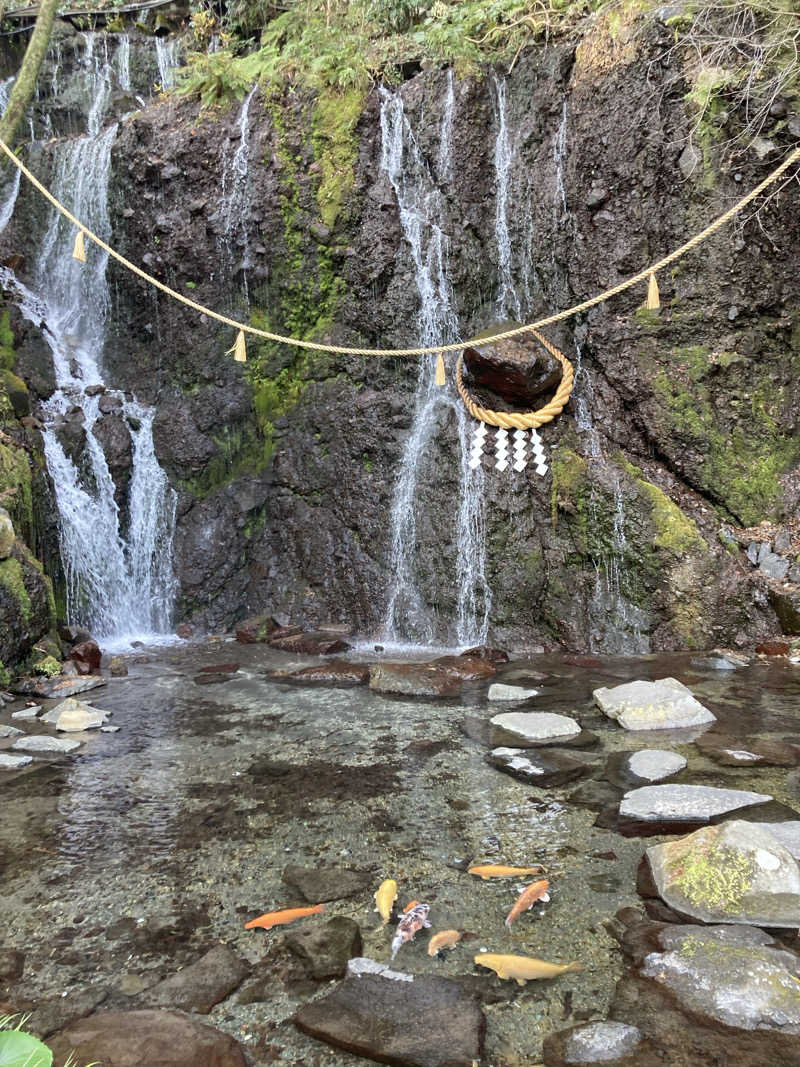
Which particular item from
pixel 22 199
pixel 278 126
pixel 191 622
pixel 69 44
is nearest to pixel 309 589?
pixel 191 622

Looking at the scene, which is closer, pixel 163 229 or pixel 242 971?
pixel 242 971

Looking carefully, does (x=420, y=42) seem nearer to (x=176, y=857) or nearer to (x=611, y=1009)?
(x=176, y=857)

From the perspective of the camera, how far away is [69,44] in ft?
43.6

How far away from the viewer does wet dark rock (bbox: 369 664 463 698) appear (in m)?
5.78

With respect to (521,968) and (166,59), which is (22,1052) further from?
(166,59)

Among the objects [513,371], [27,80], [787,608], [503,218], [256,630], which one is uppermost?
[27,80]

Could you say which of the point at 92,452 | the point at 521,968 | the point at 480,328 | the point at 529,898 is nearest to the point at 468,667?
Answer: the point at 529,898

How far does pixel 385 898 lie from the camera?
2721 mm

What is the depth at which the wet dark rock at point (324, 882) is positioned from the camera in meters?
2.82

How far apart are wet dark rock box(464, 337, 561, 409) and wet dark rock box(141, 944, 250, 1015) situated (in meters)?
6.75

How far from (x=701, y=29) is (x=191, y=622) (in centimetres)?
886

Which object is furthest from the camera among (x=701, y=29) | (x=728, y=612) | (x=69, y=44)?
(x=69, y=44)

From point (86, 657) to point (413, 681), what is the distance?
3.23 metres

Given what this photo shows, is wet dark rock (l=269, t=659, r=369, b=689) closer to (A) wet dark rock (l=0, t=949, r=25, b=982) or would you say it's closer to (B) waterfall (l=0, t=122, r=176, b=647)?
(B) waterfall (l=0, t=122, r=176, b=647)
